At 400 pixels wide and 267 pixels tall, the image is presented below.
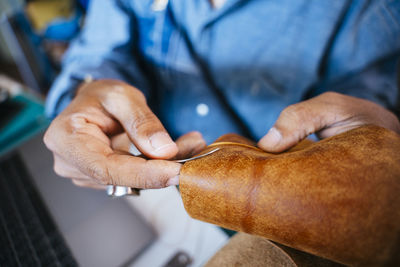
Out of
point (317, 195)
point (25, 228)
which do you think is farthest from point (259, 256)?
point (25, 228)

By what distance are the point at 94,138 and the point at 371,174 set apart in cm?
37

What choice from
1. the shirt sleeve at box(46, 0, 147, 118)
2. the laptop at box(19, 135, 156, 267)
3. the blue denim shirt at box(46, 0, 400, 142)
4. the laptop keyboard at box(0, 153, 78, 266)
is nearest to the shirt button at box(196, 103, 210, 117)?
the blue denim shirt at box(46, 0, 400, 142)

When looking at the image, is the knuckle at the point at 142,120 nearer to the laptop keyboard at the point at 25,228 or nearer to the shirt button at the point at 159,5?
the laptop keyboard at the point at 25,228

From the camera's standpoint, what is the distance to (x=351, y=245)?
22 cm

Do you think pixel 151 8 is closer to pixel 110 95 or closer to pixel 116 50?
pixel 116 50

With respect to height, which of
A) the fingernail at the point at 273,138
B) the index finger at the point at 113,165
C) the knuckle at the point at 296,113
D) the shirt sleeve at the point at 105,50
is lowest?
the fingernail at the point at 273,138

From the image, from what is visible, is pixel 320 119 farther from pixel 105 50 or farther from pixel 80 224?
pixel 105 50

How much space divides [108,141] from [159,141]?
11 cm

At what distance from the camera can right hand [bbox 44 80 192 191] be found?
1.07 ft

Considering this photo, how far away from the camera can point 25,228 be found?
404 mm

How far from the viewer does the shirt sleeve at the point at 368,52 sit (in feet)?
1.82

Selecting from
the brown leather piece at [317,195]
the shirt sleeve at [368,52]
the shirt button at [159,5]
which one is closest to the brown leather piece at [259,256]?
the brown leather piece at [317,195]

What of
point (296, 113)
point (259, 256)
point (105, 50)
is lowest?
point (259, 256)

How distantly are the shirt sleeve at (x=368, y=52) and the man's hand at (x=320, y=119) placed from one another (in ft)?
0.70
